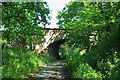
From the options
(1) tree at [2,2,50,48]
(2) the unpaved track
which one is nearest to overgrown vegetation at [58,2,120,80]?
(2) the unpaved track

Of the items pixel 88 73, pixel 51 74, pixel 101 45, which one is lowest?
pixel 51 74

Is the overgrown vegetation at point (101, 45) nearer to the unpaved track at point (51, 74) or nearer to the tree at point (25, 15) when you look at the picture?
the unpaved track at point (51, 74)

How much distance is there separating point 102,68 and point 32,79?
5172 millimetres

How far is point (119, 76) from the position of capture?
9.26 metres

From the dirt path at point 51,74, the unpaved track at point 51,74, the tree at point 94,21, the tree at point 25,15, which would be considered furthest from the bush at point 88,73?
the tree at point 25,15

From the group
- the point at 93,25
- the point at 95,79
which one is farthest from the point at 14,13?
the point at 95,79

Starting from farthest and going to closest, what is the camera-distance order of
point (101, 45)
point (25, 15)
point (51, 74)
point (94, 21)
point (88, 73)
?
1. point (94, 21)
2. point (51, 74)
3. point (25, 15)
4. point (101, 45)
5. point (88, 73)

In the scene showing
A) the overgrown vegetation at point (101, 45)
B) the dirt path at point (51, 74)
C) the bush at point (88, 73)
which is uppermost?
the overgrown vegetation at point (101, 45)

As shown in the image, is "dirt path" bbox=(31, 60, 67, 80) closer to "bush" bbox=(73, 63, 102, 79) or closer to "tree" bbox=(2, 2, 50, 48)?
"tree" bbox=(2, 2, 50, 48)

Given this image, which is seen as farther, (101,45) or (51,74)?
(51,74)

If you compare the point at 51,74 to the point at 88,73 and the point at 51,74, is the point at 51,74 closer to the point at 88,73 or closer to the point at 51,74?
the point at 51,74

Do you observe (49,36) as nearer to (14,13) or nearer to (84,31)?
(84,31)

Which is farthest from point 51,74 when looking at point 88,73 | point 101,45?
point 88,73

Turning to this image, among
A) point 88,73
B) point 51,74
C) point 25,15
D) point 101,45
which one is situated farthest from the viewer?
point 51,74
